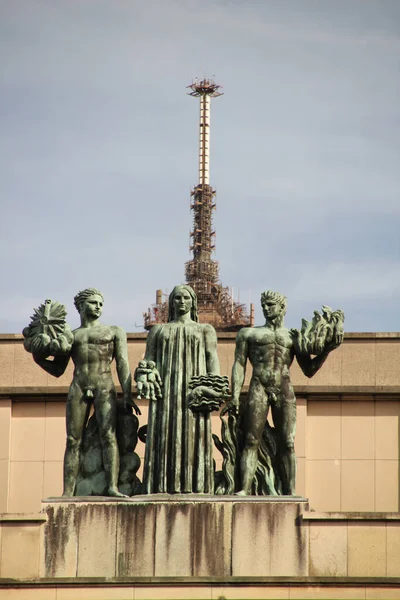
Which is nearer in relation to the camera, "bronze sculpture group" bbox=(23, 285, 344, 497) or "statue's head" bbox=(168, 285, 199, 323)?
"bronze sculpture group" bbox=(23, 285, 344, 497)

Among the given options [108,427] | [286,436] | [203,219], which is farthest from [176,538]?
[203,219]

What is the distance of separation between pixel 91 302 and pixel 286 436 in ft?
11.5

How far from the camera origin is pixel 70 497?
95.3 ft

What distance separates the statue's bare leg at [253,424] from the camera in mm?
29594

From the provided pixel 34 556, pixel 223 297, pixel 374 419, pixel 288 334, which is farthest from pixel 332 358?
pixel 223 297

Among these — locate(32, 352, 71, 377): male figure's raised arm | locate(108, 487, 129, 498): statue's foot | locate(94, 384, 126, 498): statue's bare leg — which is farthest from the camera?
locate(32, 352, 71, 377): male figure's raised arm

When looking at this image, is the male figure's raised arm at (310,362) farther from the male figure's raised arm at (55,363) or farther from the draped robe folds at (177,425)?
the male figure's raised arm at (55,363)

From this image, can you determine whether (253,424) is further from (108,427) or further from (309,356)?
(108,427)

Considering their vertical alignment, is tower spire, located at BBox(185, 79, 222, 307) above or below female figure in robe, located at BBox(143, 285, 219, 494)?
above

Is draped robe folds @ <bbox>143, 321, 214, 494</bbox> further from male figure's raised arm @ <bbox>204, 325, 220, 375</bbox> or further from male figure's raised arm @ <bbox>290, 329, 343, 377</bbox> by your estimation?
male figure's raised arm @ <bbox>290, 329, 343, 377</bbox>

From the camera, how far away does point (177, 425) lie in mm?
29312

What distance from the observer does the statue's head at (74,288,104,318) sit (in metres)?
30.1

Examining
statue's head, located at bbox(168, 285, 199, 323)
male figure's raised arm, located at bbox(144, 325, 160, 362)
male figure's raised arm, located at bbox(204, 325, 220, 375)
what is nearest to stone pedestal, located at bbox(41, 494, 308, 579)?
male figure's raised arm, located at bbox(204, 325, 220, 375)

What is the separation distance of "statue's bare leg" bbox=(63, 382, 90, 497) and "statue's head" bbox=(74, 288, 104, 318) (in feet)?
3.69
